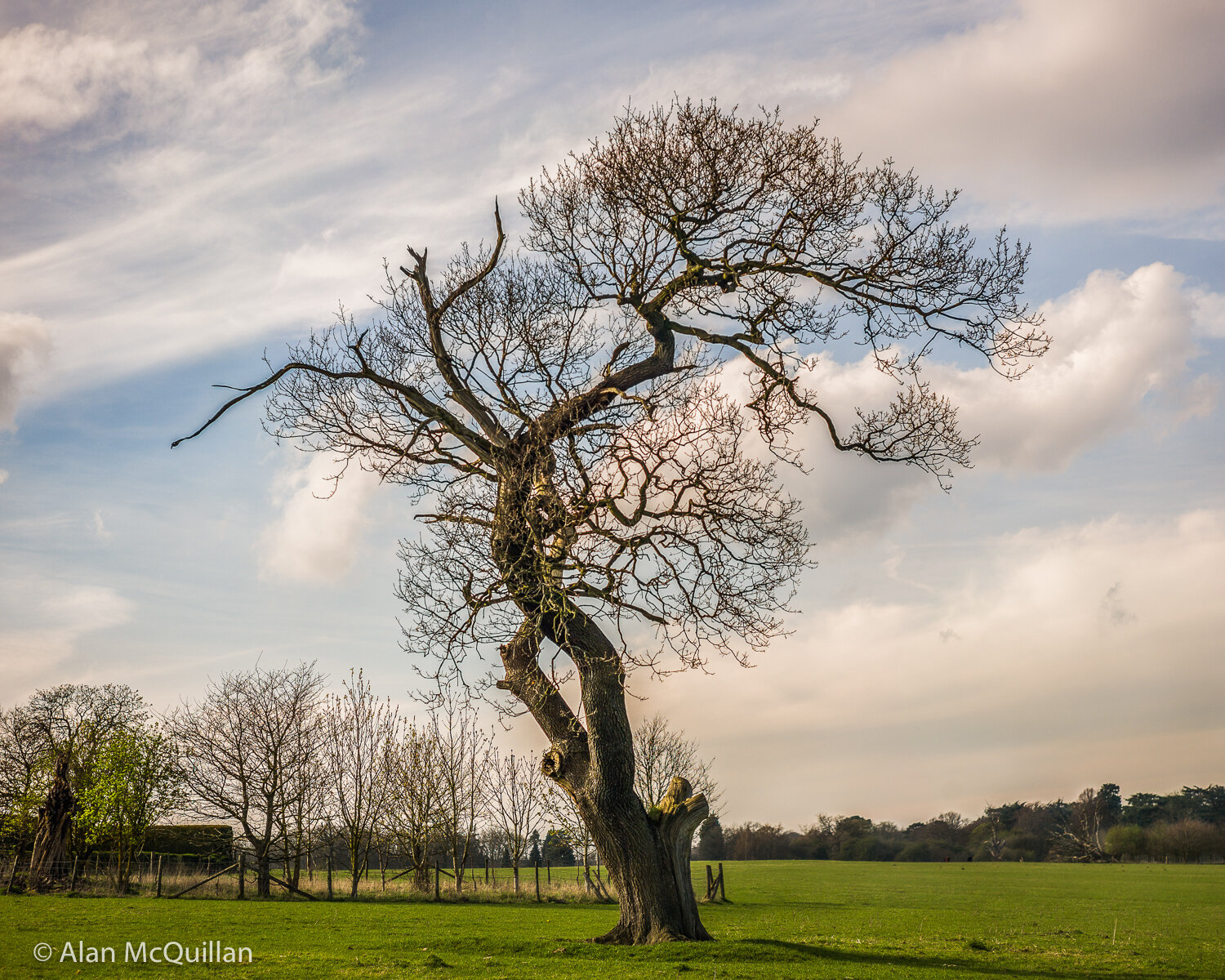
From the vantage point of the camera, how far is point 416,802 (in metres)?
32.3

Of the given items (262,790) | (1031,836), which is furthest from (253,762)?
(1031,836)

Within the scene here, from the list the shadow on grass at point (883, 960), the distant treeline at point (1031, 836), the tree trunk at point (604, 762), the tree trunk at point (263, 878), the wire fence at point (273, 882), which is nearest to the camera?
the shadow on grass at point (883, 960)

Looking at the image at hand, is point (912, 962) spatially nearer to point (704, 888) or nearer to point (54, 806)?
point (704, 888)

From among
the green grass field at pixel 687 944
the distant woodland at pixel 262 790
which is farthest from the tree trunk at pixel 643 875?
the distant woodland at pixel 262 790

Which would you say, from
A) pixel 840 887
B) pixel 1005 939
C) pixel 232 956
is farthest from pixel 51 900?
pixel 840 887

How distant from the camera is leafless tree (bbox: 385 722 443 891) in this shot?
31266mm

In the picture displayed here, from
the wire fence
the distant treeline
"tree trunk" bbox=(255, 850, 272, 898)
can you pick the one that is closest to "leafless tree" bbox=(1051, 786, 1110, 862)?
the distant treeline

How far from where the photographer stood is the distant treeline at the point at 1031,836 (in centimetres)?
6675

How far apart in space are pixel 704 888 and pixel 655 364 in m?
28.8

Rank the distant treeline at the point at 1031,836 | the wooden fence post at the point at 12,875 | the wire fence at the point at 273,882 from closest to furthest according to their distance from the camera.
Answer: the wooden fence post at the point at 12,875
the wire fence at the point at 273,882
the distant treeline at the point at 1031,836

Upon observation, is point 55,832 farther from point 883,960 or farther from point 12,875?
point 883,960

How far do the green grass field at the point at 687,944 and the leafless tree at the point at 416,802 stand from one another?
9.64 feet

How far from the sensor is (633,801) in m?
12.1

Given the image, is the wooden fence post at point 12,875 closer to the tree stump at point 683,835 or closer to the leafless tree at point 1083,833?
the tree stump at point 683,835
